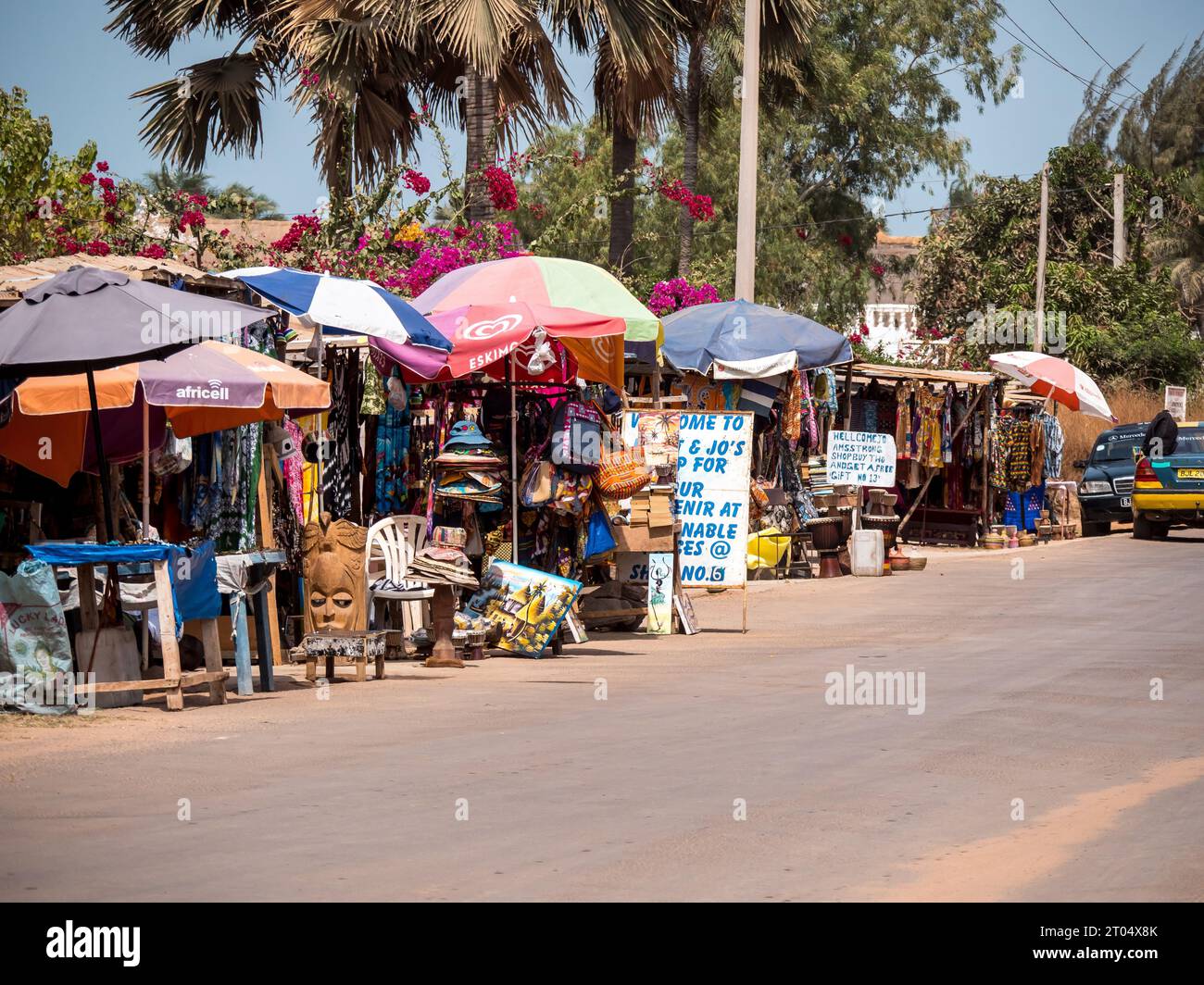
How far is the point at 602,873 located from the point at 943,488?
947 inches

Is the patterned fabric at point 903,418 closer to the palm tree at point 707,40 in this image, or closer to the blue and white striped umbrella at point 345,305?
the palm tree at point 707,40

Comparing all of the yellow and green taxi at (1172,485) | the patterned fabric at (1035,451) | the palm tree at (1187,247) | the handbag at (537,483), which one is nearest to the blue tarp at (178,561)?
the handbag at (537,483)

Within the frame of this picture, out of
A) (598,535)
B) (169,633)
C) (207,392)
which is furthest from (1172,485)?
(169,633)

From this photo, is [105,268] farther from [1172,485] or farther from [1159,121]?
[1159,121]

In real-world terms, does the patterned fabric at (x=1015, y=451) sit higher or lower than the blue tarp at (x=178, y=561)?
higher

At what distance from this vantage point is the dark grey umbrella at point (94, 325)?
10719mm

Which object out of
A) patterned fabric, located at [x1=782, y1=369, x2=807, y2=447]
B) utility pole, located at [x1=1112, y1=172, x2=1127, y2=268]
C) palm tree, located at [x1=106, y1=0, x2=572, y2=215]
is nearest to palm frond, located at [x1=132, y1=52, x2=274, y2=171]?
palm tree, located at [x1=106, y1=0, x2=572, y2=215]

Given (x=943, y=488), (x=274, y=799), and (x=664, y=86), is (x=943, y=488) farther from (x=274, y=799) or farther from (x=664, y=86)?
(x=274, y=799)

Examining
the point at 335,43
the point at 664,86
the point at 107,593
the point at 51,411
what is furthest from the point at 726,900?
the point at 664,86

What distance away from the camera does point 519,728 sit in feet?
35.1

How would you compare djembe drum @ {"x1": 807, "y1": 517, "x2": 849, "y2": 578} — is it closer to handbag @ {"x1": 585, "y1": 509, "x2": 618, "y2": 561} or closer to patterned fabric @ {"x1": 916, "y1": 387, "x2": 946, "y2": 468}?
patterned fabric @ {"x1": 916, "y1": 387, "x2": 946, "y2": 468}

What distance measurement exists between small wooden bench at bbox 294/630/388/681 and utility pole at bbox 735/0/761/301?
11237 mm

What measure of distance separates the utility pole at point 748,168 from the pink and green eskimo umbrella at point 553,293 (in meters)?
7.13

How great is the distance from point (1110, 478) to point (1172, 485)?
2.90 m
